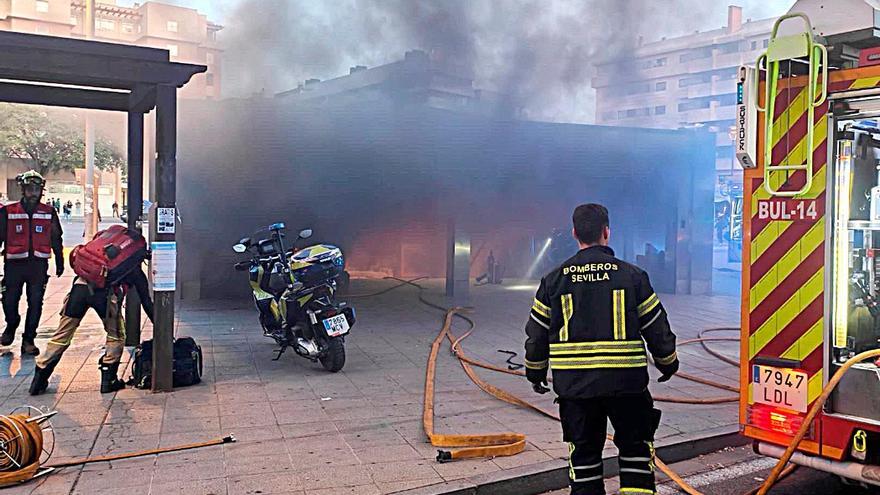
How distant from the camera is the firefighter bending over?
5.54m

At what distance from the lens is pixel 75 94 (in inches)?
277

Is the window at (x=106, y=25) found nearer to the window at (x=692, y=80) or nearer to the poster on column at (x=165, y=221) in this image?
the poster on column at (x=165, y=221)

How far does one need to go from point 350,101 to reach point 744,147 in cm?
942

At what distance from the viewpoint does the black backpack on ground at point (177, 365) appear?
5875 mm

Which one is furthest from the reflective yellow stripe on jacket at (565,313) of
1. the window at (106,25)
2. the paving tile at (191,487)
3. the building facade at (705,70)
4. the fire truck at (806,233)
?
the building facade at (705,70)

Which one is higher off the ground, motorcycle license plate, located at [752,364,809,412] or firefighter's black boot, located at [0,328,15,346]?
motorcycle license plate, located at [752,364,809,412]

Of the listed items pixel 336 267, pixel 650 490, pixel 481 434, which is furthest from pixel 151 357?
pixel 650 490

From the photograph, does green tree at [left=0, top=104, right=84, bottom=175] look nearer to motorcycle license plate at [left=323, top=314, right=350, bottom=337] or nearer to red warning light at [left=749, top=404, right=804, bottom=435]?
motorcycle license plate at [left=323, top=314, right=350, bottom=337]

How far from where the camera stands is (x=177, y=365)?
5957 mm

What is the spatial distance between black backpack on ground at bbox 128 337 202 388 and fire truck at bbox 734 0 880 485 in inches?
164

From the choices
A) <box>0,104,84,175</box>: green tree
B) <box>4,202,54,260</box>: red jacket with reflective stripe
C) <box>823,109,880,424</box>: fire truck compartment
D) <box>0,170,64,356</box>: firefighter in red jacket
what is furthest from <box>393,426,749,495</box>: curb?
<box>0,104,84,175</box>: green tree

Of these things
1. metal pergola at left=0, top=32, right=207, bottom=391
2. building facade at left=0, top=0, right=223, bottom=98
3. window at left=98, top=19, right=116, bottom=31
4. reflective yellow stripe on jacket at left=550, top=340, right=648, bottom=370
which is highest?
window at left=98, top=19, right=116, bottom=31

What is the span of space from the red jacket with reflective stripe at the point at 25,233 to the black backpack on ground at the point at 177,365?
2015mm

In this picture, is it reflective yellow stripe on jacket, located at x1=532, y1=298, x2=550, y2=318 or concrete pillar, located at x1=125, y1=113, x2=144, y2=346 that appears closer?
reflective yellow stripe on jacket, located at x1=532, y1=298, x2=550, y2=318
